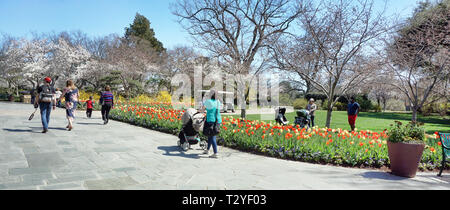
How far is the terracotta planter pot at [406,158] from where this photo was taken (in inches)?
180

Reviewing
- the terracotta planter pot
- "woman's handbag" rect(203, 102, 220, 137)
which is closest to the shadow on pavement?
the terracotta planter pot

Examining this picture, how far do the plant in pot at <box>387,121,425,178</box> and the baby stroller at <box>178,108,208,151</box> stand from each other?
12.8 ft

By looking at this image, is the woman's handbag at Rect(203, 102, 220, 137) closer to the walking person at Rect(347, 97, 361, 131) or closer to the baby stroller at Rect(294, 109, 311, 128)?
the baby stroller at Rect(294, 109, 311, 128)

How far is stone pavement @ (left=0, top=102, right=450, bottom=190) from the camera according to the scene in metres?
3.66

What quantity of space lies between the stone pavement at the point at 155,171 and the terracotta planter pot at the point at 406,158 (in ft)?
0.55

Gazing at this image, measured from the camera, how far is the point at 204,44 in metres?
13.8

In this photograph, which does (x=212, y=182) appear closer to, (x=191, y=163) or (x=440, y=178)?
(x=191, y=163)

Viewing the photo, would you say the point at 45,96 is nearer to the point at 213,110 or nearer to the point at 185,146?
the point at 185,146

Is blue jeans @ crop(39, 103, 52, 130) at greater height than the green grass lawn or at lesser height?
greater

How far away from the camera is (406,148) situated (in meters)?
4.61

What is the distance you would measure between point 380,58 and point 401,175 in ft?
18.4

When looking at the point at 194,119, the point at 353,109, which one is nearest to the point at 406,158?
the point at 194,119

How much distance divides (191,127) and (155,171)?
1.96 meters
